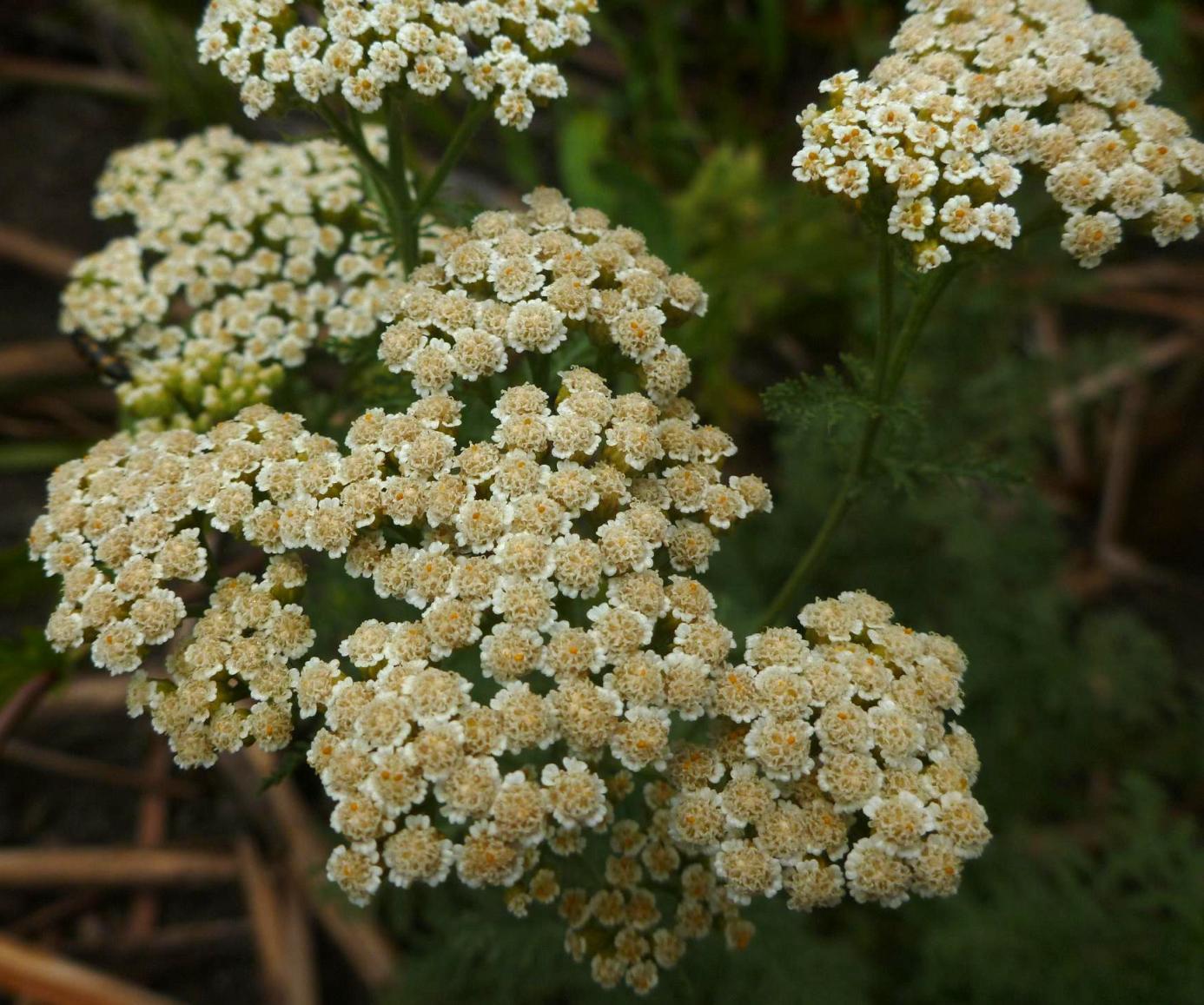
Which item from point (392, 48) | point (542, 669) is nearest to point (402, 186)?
point (392, 48)

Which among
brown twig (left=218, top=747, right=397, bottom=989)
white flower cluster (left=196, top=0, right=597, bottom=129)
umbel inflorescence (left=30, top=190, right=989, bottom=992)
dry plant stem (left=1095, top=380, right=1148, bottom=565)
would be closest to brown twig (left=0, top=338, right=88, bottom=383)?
brown twig (left=218, top=747, right=397, bottom=989)

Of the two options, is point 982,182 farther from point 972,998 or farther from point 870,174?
point 972,998

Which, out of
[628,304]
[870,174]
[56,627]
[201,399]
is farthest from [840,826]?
[201,399]

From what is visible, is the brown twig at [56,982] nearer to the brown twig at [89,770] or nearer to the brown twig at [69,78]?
the brown twig at [89,770]

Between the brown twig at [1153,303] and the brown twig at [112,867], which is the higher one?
the brown twig at [1153,303]

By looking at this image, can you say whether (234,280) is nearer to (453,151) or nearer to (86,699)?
(453,151)

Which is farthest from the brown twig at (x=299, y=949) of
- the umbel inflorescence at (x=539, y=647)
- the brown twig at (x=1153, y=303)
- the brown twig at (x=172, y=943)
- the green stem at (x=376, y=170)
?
the brown twig at (x=1153, y=303)

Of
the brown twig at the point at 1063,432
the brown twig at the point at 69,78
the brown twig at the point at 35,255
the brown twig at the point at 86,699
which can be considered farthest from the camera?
the brown twig at the point at 69,78
